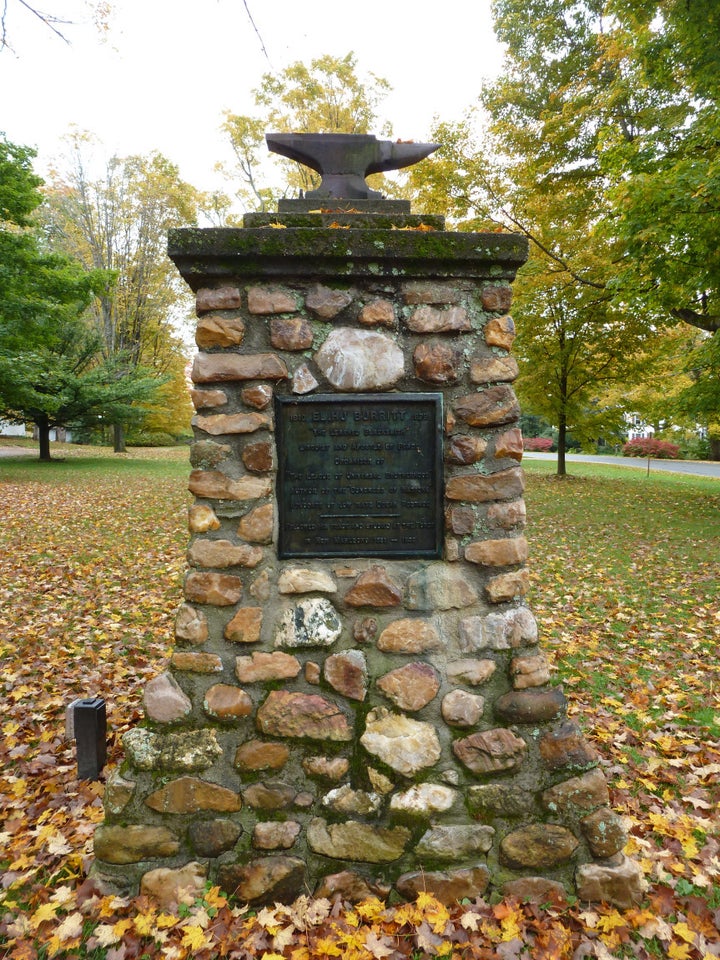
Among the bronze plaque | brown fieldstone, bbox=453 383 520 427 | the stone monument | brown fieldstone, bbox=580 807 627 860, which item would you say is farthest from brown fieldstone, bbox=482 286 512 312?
brown fieldstone, bbox=580 807 627 860

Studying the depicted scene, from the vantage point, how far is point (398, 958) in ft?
6.68

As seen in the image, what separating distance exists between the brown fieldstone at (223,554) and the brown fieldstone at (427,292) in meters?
1.20

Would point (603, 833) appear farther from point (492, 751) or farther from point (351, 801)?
point (351, 801)

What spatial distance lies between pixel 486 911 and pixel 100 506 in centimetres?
999

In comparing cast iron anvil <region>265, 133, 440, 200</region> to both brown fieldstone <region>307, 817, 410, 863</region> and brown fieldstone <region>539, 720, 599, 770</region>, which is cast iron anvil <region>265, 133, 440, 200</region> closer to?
brown fieldstone <region>539, 720, 599, 770</region>

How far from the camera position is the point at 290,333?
2.33 meters

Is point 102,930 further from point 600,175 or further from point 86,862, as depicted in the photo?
point 600,175

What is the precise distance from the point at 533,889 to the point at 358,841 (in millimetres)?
707

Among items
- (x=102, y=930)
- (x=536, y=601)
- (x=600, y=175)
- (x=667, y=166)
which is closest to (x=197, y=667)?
(x=102, y=930)

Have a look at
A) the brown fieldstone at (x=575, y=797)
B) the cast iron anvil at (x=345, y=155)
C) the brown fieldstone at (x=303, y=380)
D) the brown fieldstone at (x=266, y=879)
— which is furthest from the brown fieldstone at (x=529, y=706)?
the cast iron anvil at (x=345, y=155)

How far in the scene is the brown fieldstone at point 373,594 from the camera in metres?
2.37

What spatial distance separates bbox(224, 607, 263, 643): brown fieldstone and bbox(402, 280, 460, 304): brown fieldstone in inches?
55.4

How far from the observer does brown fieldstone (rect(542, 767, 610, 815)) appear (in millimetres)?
2285

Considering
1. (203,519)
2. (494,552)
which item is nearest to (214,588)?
(203,519)
